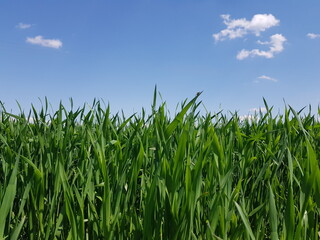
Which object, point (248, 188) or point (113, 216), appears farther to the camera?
point (248, 188)

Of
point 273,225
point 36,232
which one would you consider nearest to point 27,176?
point 36,232

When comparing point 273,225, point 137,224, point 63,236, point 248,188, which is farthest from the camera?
point 248,188

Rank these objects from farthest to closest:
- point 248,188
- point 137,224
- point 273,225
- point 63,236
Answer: point 248,188 → point 63,236 → point 137,224 → point 273,225

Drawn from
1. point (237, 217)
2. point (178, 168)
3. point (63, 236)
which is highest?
point (178, 168)

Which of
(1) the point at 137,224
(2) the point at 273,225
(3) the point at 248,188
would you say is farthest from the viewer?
(3) the point at 248,188

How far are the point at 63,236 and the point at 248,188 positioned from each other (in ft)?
2.85

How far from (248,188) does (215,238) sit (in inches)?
26.3

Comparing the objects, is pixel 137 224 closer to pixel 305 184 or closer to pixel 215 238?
pixel 215 238

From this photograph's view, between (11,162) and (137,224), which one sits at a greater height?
(11,162)

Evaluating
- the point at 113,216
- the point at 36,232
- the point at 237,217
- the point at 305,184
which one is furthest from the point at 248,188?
the point at 36,232

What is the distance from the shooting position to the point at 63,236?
1172mm

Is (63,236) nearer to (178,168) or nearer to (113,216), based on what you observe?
(113,216)

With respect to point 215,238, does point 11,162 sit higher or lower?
higher

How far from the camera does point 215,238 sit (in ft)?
3.19
